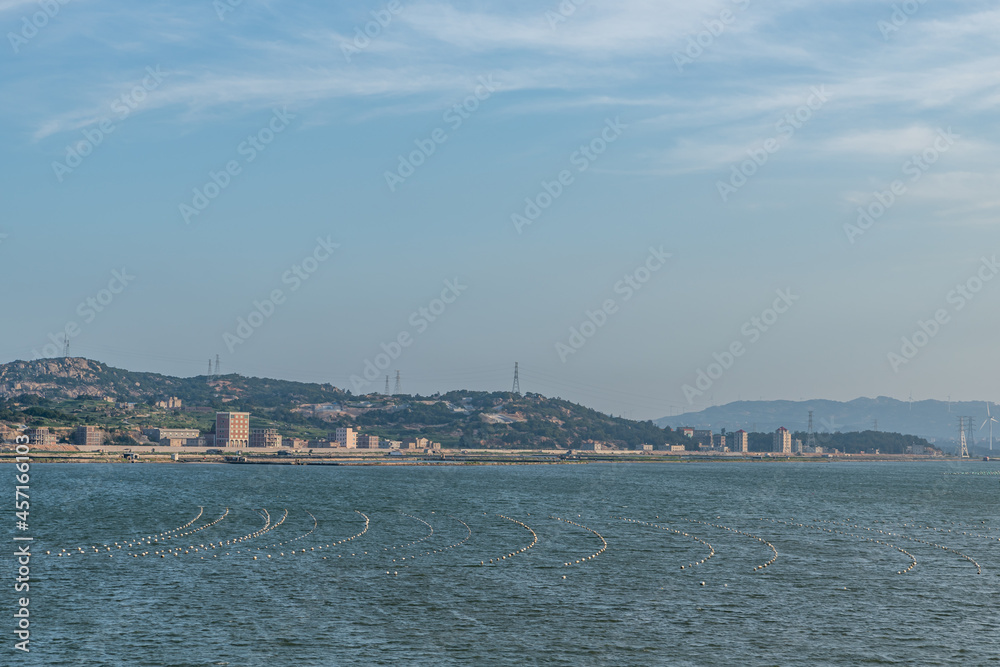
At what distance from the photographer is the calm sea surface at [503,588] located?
4272cm

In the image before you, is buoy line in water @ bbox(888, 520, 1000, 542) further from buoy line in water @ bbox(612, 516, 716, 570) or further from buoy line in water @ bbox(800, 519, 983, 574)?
buoy line in water @ bbox(612, 516, 716, 570)

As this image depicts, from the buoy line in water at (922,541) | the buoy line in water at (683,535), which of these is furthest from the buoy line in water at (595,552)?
the buoy line in water at (922,541)

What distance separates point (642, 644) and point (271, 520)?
196ft

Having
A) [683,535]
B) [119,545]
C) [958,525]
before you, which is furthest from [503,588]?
[958,525]

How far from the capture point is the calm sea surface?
42.7 meters

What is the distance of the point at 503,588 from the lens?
2237 inches

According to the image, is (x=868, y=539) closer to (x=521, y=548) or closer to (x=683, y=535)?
(x=683, y=535)

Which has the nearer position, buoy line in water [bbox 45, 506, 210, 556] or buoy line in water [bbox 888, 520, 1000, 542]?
buoy line in water [bbox 45, 506, 210, 556]

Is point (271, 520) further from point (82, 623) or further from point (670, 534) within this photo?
point (82, 623)

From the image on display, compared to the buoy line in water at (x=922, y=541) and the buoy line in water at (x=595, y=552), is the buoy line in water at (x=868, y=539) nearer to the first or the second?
the buoy line in water at (x=922, y=541)

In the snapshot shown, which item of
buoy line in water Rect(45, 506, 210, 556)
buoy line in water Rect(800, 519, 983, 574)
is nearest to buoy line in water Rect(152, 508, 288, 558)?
buoy line in water Rect(45, 506, 210, 556)

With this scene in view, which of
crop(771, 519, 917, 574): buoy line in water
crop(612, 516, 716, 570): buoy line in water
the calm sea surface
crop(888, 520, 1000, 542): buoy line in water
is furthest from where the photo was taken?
crop(888, 520, 1000, 542): buoy line in water

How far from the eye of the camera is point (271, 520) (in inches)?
3760

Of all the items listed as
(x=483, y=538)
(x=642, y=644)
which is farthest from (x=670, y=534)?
(x=642, y=644)
